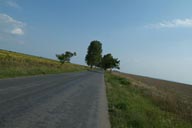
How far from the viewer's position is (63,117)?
7.98 m

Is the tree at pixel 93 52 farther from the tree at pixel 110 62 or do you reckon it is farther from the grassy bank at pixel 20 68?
the grassy bank at pixel 20 68

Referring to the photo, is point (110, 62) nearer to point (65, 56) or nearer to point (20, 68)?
point (65, 56)

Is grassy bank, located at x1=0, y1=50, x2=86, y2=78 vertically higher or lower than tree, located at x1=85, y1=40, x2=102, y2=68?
lower

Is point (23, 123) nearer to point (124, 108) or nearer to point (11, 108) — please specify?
point (11, 108)

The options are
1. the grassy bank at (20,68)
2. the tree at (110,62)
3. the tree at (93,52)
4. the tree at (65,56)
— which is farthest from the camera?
the tree at (110,62)

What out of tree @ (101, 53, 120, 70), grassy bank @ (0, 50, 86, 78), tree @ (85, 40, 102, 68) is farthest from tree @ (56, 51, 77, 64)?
tree @ (101, 53, 120, 70)

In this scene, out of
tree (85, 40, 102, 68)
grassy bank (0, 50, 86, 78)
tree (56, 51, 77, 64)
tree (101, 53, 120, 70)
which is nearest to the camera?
grassy bank (0, 50, 86, 78)

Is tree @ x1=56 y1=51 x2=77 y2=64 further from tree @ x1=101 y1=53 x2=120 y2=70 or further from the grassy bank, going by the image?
tree @ x1=101 y1=53 x2=120 y2=70

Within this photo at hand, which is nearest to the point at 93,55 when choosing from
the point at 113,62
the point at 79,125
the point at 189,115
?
the point at 113,62

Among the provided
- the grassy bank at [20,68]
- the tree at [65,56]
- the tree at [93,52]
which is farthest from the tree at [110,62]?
the grassy bank at [20,68]

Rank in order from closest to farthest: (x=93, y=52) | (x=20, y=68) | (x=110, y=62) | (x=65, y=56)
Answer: (x=20, y=68) < (x=65, y=56) < (x=93, y=52) < (x=110, y=62)

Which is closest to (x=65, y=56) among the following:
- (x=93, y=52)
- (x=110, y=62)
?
(x=93, y=52)

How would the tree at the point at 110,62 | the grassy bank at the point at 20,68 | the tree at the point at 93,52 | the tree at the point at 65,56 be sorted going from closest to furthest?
the grassy bank at the point at 20,68 → the tree at the point at 65,56 → the tree at the point at 93,52 → the tree at the point at 110,62

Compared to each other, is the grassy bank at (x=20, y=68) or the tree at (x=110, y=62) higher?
the tree at (x=110, y=62)
